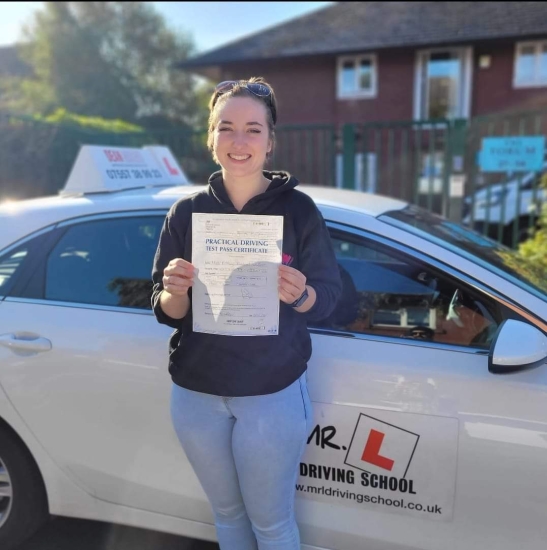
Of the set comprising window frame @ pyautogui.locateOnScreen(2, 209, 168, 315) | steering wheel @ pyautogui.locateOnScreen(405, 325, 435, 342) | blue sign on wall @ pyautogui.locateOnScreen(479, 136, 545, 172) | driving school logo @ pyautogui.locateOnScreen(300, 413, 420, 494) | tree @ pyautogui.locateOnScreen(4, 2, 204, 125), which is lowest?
driving school logo @ pyautogui.locateOnScreen(300, 413, 420, 494)

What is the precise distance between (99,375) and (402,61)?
15349 millimetres

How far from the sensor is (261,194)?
1.49 meters

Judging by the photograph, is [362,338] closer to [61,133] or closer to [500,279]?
[500,279]

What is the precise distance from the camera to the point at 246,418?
1509 millimetres

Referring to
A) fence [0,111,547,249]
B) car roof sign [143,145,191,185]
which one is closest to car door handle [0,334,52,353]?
car roof sign [143,145,191,185]

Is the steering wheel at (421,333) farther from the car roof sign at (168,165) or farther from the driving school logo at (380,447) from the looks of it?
the car roof sign at (168,165)

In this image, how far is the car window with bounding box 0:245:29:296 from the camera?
7.15 ft

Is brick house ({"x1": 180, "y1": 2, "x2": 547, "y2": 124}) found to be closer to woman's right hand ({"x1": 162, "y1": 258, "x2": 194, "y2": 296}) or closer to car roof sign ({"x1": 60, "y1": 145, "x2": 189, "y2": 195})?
car roof sign ({"x1": 60, "y1": 145, "x2": 189, "y2": 195})

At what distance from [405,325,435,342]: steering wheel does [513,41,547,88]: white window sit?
49.6ft

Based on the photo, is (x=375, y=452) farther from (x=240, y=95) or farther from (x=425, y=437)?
(x=240, y=95)

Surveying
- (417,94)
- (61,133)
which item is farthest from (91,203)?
(417,94)

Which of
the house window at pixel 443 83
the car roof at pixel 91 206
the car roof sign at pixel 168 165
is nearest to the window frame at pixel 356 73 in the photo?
the house window at pixel 443 83

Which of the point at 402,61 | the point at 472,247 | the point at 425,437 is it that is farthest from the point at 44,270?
the point at 402,61

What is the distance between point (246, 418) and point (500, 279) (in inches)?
39.8
